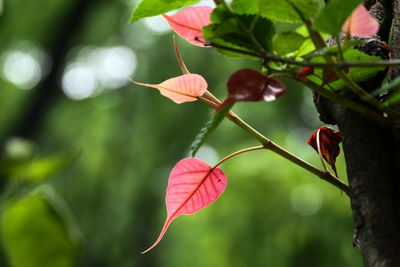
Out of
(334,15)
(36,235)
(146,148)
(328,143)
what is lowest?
(146,148)

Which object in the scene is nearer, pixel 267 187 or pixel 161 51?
pixel 267 187

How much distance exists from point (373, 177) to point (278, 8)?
9 centimetres

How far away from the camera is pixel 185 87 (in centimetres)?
32

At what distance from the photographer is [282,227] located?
12.6 ft

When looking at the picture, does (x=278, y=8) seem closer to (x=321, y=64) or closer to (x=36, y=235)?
(x=321, y=64)

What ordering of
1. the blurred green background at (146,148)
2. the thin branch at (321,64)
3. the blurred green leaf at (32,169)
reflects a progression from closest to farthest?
the thin branch at (321,64)
the blurred green leaf at (32,169)
the blurred green background at (146,148)

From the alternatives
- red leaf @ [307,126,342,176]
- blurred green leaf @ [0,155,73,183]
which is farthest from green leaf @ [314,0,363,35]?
blurred green leaf @ [0,155,73,183]

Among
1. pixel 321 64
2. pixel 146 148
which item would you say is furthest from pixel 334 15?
pixel 146 148

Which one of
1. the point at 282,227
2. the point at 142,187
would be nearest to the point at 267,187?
the point at 282,227

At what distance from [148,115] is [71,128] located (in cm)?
76

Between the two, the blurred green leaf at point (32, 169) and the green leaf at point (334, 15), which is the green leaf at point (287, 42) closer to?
the green leaf at point (334, 15)

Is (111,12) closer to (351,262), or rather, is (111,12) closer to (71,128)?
(71,128)

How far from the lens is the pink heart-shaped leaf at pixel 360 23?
0.28m

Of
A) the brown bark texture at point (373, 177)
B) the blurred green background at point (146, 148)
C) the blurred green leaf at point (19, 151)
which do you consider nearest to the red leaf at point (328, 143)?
the brown bark texture at point (373, 177)
